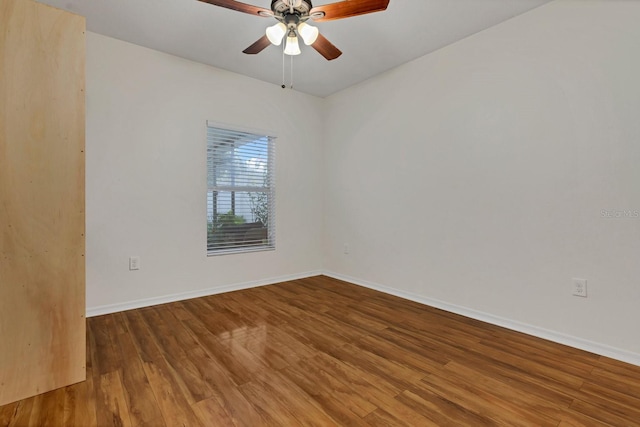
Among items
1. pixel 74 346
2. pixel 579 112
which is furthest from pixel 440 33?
pixel 74 346

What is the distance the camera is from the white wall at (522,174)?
2.04 meters

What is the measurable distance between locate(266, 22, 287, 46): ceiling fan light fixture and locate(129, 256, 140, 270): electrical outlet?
238 cm

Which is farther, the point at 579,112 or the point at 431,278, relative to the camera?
the point at 431,278

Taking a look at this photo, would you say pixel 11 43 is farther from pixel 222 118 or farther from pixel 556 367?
pixel 556 367

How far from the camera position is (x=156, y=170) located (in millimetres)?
3084

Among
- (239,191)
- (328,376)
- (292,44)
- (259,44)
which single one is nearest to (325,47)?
(292,44)

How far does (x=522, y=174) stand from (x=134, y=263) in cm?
361

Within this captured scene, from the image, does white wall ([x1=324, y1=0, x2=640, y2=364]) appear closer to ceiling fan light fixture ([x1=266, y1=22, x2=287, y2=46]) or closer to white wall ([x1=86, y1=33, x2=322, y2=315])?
white wall ([x1=86, y1=33, x2=322, y2=315])

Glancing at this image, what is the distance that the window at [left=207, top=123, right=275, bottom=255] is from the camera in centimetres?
349

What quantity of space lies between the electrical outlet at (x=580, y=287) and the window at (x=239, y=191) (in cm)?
306

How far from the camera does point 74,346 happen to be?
1.73 meters

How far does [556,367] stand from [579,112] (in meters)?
→ 1.78

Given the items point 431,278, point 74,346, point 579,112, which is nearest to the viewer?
point 74,346

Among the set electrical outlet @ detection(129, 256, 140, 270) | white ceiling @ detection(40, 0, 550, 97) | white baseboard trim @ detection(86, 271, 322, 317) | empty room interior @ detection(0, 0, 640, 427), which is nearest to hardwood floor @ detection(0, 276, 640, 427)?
empty room interior @ detection(0, 0, 640, 427)
